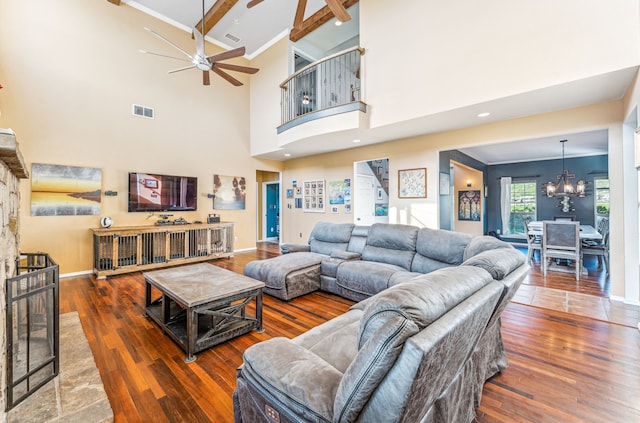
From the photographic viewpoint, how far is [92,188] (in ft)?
16.3

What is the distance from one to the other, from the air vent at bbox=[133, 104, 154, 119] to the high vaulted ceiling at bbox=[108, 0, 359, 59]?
6.27ft

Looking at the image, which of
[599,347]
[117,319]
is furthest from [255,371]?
[599,347]

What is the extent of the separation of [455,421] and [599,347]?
211 cm

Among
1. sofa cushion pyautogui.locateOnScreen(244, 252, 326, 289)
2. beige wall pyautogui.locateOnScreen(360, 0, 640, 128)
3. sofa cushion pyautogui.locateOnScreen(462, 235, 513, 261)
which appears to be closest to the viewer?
sofa cushion pyautogui.locateOnScreen(462, 235, 513, 261)

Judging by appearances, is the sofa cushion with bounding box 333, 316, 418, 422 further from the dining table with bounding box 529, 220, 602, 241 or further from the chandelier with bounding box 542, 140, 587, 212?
the chandelier with bounding box 542, 140, 587, 212

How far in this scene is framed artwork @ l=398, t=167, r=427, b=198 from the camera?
210 inches

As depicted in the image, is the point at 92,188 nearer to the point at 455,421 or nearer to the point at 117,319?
the point at 117,319

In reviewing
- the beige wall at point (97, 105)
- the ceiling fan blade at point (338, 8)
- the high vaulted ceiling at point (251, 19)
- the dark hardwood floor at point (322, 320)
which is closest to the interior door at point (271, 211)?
the beige wall at point (97, 105)

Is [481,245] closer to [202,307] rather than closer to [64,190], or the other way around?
[202,307]

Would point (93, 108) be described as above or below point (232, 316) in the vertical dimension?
above

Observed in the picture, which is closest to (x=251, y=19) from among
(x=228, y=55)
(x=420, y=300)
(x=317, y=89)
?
(x=317, y=89)

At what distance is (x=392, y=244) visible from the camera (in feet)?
12.6

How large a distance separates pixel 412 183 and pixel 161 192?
531 centimetres

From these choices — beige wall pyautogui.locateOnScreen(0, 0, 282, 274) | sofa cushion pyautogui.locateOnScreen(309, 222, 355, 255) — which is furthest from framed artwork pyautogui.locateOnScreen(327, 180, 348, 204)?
beige wall pyautogui.locateOnScreen(0, 0, 282, 274)
